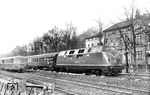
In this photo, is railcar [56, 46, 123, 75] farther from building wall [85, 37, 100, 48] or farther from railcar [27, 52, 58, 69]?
building wall [85, 37, 100, 48]

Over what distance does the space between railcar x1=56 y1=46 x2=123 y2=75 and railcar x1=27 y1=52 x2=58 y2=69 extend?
5.55 meters

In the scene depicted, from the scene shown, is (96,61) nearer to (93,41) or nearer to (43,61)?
(43,61)

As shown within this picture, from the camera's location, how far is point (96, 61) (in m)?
20.0

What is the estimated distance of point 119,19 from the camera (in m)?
30.7

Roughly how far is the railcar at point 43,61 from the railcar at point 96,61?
5.55 m

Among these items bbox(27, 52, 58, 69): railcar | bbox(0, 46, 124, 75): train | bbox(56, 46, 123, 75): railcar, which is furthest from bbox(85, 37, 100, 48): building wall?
bbox(56, 46, 123, 75): railcar

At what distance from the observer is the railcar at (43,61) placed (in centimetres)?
2932

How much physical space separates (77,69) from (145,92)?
1273 cm

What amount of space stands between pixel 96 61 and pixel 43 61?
47.0 feet

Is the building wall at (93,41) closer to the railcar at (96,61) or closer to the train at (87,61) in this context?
the train at (87,61)

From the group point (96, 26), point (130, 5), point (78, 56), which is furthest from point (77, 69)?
point (96, 26)

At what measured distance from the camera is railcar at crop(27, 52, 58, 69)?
2932 cm

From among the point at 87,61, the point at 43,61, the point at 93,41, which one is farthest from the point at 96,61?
the point at 93,41

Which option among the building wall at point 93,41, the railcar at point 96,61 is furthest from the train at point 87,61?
the building wall at point 93,41
